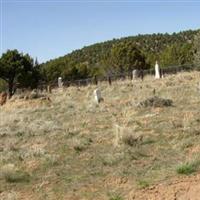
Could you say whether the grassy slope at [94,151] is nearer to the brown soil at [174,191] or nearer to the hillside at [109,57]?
the brown soil at [174,191]

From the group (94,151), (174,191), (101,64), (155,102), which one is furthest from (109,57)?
(174,191)

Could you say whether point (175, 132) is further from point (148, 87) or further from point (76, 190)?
point (148, 87)

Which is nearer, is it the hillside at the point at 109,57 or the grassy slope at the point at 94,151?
the grassy slope at the point at 94,151

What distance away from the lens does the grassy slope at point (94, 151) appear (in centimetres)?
1069

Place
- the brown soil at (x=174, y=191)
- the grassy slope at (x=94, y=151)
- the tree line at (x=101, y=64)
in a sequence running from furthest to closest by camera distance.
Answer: the tree line at (x=101, y=64)
the grassy slope at (x=94, y=151)
the brown soil at (x=174, y=191)

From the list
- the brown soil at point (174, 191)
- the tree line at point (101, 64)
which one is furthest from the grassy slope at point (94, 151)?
the tree line at point (101, 64)

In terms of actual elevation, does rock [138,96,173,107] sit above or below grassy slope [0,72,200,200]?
above

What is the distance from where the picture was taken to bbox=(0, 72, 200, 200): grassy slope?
1069 cm

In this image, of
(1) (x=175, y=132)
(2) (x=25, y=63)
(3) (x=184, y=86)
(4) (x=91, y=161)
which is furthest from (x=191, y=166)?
(2) (x=25, y=63)

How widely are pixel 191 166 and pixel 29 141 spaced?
20.4 feet

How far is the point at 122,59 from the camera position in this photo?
197 ft

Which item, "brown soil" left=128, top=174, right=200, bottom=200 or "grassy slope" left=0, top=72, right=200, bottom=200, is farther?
"grassy slope" left=0, top=72, right=200, bottom=200

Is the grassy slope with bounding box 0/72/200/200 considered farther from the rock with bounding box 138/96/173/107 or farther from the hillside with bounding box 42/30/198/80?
the hillside with bounding box 42/30/198/80

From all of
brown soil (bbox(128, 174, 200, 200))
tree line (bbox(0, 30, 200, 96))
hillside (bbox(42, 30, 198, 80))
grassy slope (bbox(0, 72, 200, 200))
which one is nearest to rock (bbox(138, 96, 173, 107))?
grassy slope (bbox(0, 72, 200, 200))
